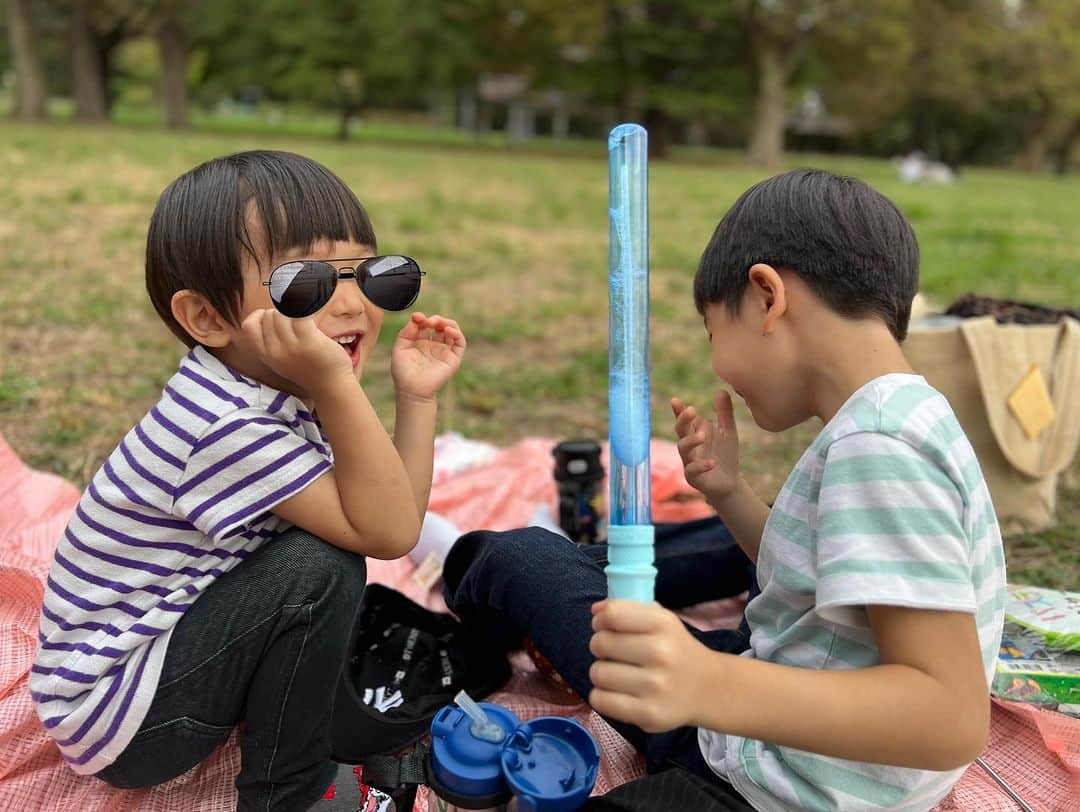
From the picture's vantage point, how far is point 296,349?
1.40 metres

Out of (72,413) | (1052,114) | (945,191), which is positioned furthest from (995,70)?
(72,413)

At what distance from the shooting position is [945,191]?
17328mm

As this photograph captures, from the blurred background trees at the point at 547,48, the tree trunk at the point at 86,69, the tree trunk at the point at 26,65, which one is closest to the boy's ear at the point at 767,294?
the blurred background trees at the point at 547,48

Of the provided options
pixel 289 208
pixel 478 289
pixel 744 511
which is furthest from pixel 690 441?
pixel 478 289

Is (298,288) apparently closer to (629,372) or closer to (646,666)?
(629,372)

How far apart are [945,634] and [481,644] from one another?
1119 millimetres

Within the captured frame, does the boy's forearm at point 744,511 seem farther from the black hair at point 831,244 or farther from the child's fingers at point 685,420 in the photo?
the black hair at point 831,244

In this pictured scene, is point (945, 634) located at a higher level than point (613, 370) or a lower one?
lower

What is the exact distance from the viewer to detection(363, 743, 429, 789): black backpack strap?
1699mm

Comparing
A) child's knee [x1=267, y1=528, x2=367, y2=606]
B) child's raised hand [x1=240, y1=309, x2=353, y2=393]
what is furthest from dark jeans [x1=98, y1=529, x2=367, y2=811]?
child's raised hand [x1=240, y1=309, x2=353, y2=393]

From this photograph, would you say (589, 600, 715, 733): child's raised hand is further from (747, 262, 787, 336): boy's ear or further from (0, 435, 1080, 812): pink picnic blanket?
(0, 435, 1080, 812): pink picnic blanket

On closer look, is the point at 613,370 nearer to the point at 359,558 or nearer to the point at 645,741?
the point at 359,558

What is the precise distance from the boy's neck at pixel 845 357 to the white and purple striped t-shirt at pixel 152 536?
2.54 feet

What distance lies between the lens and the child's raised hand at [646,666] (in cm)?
109
